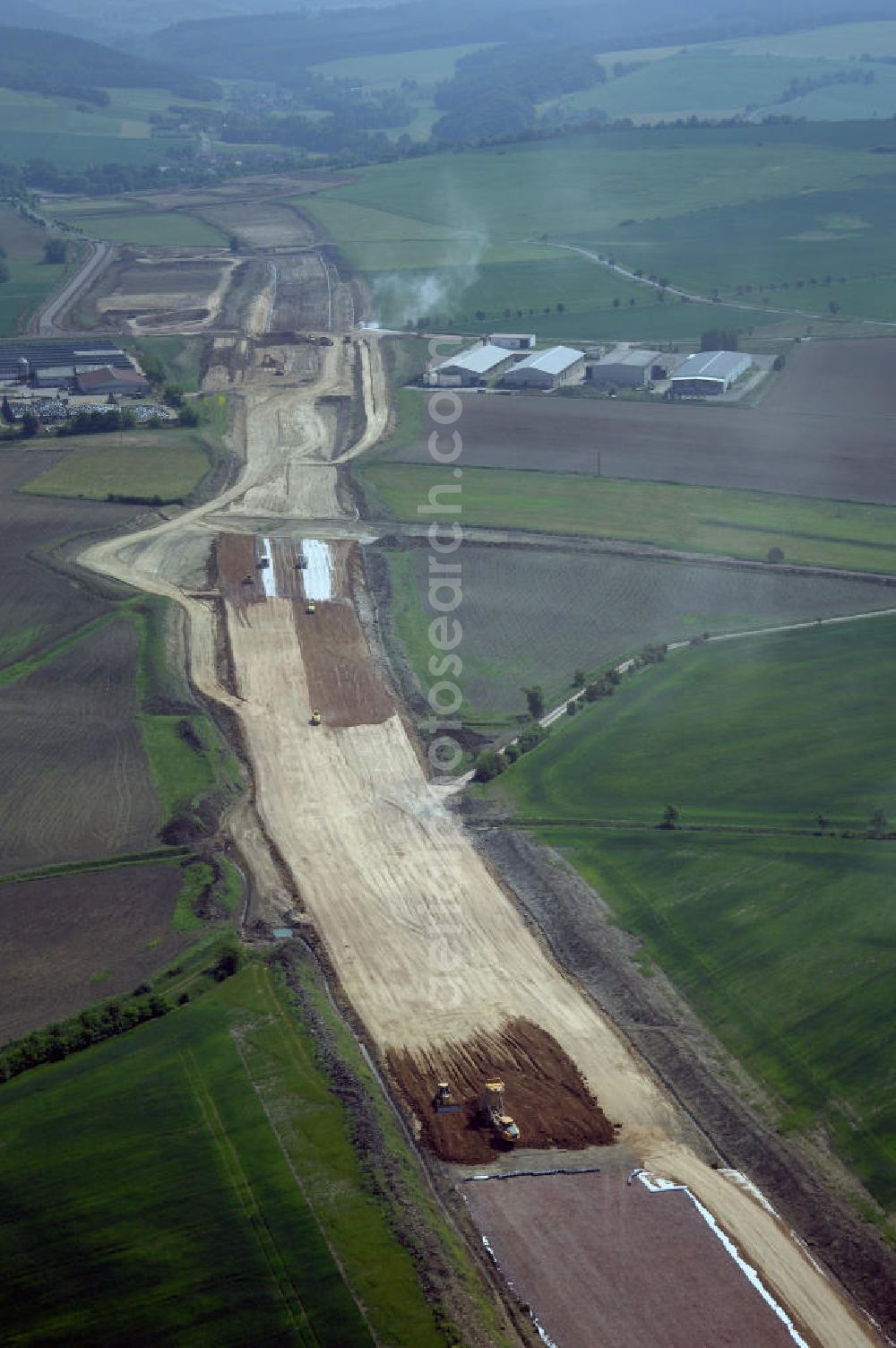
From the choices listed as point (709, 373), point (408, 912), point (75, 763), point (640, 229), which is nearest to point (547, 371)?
point (709, 373)

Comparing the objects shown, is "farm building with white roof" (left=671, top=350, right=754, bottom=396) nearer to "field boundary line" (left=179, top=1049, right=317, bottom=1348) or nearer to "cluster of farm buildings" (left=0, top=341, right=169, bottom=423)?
"cluster of farm buildings" (left=0, top=341, right=169, bottom=423)

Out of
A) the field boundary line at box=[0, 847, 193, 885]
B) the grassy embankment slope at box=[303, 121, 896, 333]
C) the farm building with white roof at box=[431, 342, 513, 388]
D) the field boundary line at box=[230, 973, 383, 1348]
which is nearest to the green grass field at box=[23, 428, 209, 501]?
the farm building with white roof at box=[431, 342, 513, 388]

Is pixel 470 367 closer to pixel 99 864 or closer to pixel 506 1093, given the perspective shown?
pixel 99 864

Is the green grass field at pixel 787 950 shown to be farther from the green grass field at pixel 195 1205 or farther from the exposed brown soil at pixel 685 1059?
the green grass field at pixel 195 1205

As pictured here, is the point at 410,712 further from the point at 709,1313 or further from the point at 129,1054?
the point at 709,1313

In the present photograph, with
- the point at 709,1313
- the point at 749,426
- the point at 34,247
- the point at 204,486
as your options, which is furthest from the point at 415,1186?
the point at 34,247

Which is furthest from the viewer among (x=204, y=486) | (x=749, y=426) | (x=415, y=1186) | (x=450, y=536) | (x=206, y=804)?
(x=749, y=426)

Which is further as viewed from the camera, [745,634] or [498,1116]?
[745,634]
